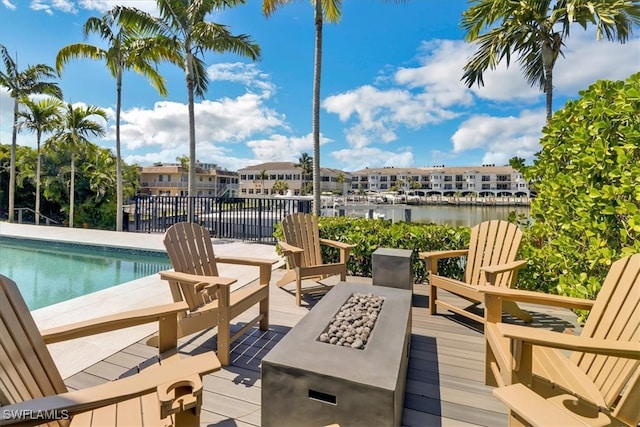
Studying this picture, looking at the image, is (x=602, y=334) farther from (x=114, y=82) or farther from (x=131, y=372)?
(x=114, y=82)

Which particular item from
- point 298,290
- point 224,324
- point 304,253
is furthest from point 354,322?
point 304,253

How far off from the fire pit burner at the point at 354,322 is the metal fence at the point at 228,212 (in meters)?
5.45

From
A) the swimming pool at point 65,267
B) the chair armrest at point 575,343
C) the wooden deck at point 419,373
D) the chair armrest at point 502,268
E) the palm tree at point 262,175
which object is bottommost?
the swimming pool at point 65,267

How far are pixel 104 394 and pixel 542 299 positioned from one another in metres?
2.37

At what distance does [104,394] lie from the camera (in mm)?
1079

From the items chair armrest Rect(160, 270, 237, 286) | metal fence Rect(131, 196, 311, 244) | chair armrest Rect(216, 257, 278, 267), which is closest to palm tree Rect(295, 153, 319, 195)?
metal fence Rect(131, 196, 311, 244)

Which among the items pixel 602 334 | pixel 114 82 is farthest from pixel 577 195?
pixel 114 82

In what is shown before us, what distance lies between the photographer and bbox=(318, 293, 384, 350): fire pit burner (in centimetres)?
184

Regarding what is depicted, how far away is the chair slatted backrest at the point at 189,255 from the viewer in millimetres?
2605

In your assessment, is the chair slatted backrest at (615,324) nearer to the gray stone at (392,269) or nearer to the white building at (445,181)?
the gray stone at (392,269)

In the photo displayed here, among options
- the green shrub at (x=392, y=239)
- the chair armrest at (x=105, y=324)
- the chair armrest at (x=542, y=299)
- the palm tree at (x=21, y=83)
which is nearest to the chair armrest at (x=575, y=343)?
the chair armrest at (x=542, y=299)

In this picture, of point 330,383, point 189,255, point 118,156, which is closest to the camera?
point 330,383

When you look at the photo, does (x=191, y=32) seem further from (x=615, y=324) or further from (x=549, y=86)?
(x=615, y=324)

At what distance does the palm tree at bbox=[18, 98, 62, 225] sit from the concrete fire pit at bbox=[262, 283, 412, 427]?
1712cm
